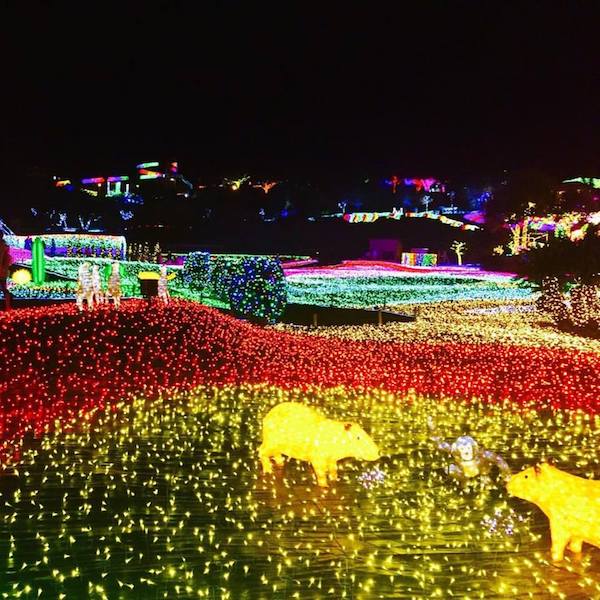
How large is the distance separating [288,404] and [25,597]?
2.36 meters

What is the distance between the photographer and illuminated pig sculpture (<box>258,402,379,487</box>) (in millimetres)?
5254

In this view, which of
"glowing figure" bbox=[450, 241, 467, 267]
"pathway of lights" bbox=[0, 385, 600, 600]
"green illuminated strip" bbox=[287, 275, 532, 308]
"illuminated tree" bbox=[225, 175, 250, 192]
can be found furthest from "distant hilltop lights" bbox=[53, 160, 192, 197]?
"pathway of lights" bbox=[0, 385, 600, 600]

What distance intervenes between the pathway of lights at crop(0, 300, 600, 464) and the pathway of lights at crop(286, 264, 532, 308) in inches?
343

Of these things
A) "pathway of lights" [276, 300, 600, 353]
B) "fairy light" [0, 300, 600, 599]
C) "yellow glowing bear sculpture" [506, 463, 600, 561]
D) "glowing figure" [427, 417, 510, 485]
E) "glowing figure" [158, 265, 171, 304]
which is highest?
"glowing figure" [158, 265, 171, 304]

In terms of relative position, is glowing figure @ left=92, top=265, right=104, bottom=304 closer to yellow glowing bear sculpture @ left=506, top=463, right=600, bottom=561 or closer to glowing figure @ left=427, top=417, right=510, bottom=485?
glowing figure @ left=427, top=417, right=510, bottom=485

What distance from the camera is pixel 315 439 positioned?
5.38 m

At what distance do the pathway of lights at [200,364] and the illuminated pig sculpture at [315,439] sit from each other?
284 centimetres

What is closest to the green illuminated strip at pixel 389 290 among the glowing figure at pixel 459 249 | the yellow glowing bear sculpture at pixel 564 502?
the glowing figure at pixel 459 249

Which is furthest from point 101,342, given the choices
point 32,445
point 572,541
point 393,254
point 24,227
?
point 393,254

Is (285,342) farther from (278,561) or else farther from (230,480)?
(278,561)

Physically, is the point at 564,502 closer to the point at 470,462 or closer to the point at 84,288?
the point at 470,462

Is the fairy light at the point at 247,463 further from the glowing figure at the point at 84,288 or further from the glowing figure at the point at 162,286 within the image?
the glowing figure at the point at 162,286

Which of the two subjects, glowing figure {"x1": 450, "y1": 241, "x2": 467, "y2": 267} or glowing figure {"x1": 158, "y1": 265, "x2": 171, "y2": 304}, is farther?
glowing figure {"x1": 450, "y1": 241, "x2": 467, "y2": 267}

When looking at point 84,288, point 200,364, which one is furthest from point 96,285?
point 200,364
